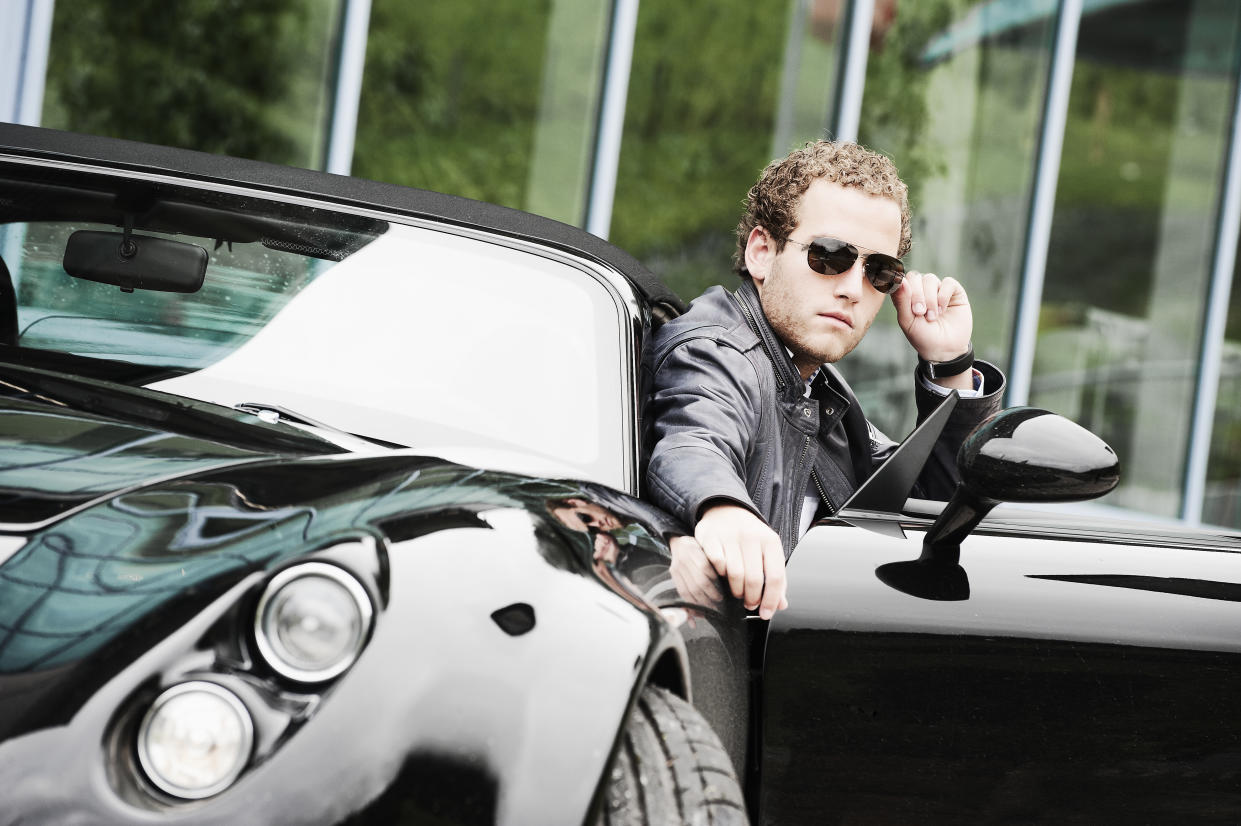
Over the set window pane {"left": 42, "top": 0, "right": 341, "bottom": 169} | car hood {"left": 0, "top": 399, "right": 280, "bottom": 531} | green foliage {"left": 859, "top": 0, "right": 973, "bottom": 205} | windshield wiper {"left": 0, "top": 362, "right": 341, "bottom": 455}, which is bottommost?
car hood {"left": 0, "top": 399, "right": 280, "bottom": 531}

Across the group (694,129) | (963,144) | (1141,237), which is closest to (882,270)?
(694,129)

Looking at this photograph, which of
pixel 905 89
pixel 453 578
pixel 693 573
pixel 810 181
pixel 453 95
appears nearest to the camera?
pixel 453 578

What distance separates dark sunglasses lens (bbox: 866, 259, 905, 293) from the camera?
2.46 metres

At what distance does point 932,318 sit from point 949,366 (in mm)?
112

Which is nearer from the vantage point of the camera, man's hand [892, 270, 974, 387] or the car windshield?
the car windshield

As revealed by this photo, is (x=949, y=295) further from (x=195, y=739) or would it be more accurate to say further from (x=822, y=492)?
(x=195, y=739)

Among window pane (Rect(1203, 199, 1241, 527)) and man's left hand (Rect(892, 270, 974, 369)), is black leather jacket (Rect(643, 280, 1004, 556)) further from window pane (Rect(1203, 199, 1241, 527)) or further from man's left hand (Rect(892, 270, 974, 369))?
window pane (Rect(1203, 199, 1241, 527))

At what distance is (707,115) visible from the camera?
8703 mm

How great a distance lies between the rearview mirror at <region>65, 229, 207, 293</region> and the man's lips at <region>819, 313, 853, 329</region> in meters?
1.17

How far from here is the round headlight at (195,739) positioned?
1.18m

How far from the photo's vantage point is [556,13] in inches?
321

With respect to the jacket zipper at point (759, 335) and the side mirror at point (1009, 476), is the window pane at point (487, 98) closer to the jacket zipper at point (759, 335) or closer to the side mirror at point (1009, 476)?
the jacket zipper at point (759, 335)

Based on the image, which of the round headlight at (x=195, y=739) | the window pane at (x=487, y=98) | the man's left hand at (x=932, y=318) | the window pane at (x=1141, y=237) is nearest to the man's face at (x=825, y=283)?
the man's left hand at (x=932, y=318)

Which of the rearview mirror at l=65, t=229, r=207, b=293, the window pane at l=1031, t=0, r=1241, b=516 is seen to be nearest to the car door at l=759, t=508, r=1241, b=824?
the rearview mirror at l=65, t=229, r=207, b=293
